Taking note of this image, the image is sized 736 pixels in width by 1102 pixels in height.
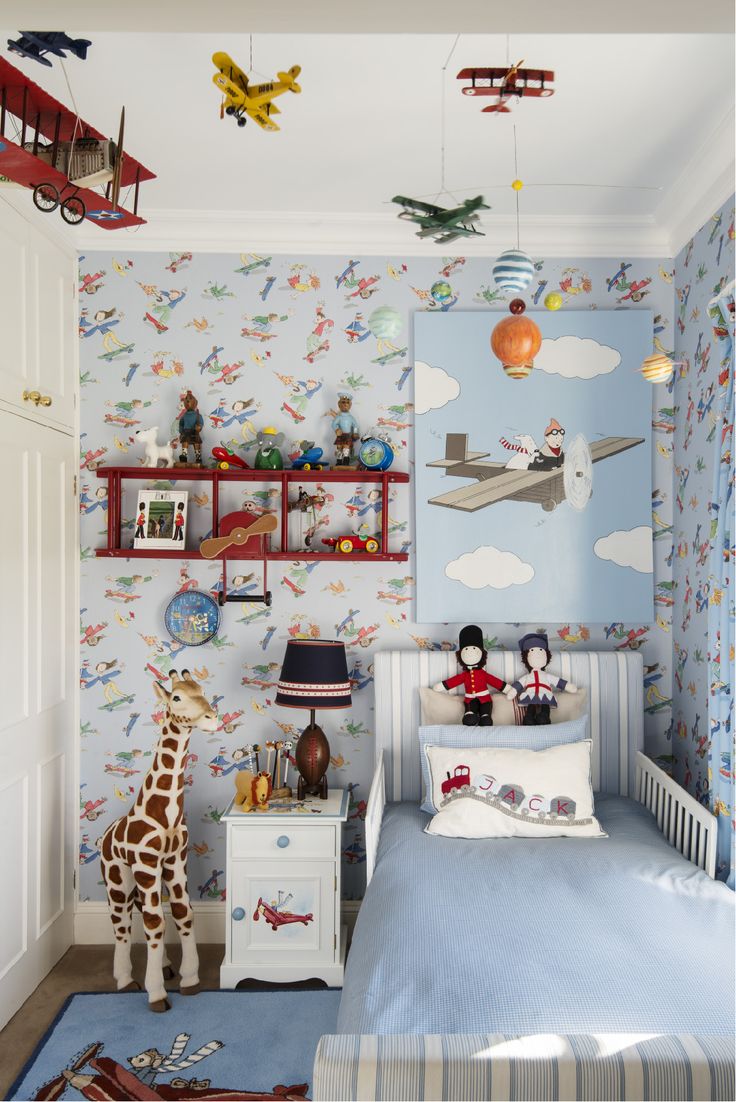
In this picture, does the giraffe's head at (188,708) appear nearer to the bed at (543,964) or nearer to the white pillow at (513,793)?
the bed at (543,964)

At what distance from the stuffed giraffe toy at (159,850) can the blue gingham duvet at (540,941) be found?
751mm

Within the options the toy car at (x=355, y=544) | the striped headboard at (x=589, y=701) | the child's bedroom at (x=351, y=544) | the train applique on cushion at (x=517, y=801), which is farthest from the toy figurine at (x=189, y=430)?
the train applique on cushion at (x=517, y=801)

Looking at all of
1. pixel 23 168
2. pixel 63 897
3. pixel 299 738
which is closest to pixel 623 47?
pixel 23 168

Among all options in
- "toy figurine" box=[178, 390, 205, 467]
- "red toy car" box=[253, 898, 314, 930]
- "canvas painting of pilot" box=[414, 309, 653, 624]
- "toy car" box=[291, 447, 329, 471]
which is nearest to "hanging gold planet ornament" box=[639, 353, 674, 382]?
"canvas painting of pilot" box=[414, 309, 653, 624]

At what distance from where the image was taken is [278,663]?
10.6ft

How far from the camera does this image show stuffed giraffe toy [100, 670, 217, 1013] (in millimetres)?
2752

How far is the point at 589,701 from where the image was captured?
312cm

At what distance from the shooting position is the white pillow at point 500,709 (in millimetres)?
3062

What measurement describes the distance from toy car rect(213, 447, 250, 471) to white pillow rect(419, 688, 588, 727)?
1144mm

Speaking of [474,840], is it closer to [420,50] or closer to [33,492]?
[33,492]

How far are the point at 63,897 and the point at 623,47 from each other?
332 cm

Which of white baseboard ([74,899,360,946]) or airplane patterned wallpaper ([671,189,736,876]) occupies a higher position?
airplane patterned wallpaper ([671,189,736,876])

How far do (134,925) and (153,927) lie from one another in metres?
0.55

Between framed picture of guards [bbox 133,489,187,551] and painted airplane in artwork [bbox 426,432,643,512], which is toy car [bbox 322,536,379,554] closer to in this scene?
painted airplane in artwork [bbox 426,432,643,512]
